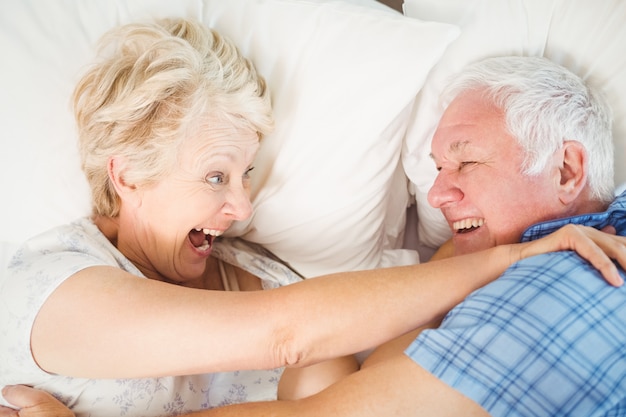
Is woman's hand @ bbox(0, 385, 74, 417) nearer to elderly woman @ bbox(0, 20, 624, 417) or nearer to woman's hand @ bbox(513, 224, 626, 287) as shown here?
elderly woman @ bbox(0, 20, 624, 417)

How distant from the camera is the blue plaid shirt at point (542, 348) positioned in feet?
3.20

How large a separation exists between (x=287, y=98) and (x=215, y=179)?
28cm

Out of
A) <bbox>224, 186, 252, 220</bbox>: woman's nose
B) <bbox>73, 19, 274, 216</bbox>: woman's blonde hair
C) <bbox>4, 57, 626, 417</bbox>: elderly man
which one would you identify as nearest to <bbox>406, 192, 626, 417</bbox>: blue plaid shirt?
<bbox>4, 57, 626, 417</bbox>: elderly man

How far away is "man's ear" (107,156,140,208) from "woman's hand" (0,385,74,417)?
421 mm

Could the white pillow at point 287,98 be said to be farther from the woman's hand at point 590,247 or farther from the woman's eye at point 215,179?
the woman's hand at point 590,247

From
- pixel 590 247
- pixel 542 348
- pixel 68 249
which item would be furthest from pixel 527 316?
pixel 68 249

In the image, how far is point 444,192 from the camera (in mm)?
1359

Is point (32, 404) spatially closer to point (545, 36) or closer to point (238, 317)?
point (238, 317)

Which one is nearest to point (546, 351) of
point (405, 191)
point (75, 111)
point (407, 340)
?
point (407, 340)

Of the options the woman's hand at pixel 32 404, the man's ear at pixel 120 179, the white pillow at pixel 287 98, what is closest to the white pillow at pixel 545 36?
the white pillow at pixel 287 98

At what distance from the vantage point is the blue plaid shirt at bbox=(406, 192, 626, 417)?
98 cm

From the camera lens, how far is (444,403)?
100cm

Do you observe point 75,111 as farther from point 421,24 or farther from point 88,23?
point 421,24

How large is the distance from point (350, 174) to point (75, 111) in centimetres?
65
